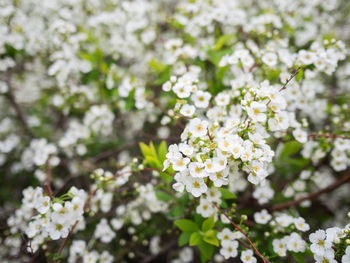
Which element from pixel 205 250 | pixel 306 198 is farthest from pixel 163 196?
pixel 306 198

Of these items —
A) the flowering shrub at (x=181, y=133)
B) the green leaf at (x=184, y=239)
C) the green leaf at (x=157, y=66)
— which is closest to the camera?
the flowering shrub at (x=181, y=133)

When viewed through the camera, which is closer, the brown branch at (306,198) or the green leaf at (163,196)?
the green leaf at (163,196)

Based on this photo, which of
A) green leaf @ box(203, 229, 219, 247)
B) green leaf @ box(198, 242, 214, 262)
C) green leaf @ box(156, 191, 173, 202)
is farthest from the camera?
green leaf @ box(156, 191, 173, 202)

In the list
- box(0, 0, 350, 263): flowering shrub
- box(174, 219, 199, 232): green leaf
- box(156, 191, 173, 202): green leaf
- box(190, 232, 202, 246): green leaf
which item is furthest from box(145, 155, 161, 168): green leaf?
box(190, 232, 202, 246): green leaf

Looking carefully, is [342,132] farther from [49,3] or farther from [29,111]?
[29,111]

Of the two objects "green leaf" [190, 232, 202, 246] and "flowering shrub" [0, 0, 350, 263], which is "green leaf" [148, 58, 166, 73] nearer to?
"flowering shrub" [0, 0, 350, 263]

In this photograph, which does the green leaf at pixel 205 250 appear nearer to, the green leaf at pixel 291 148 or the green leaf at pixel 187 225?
the green leaf at pixel 187 225

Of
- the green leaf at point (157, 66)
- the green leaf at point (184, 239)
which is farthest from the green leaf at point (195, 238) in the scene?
the green leaf at point (157, 66)
